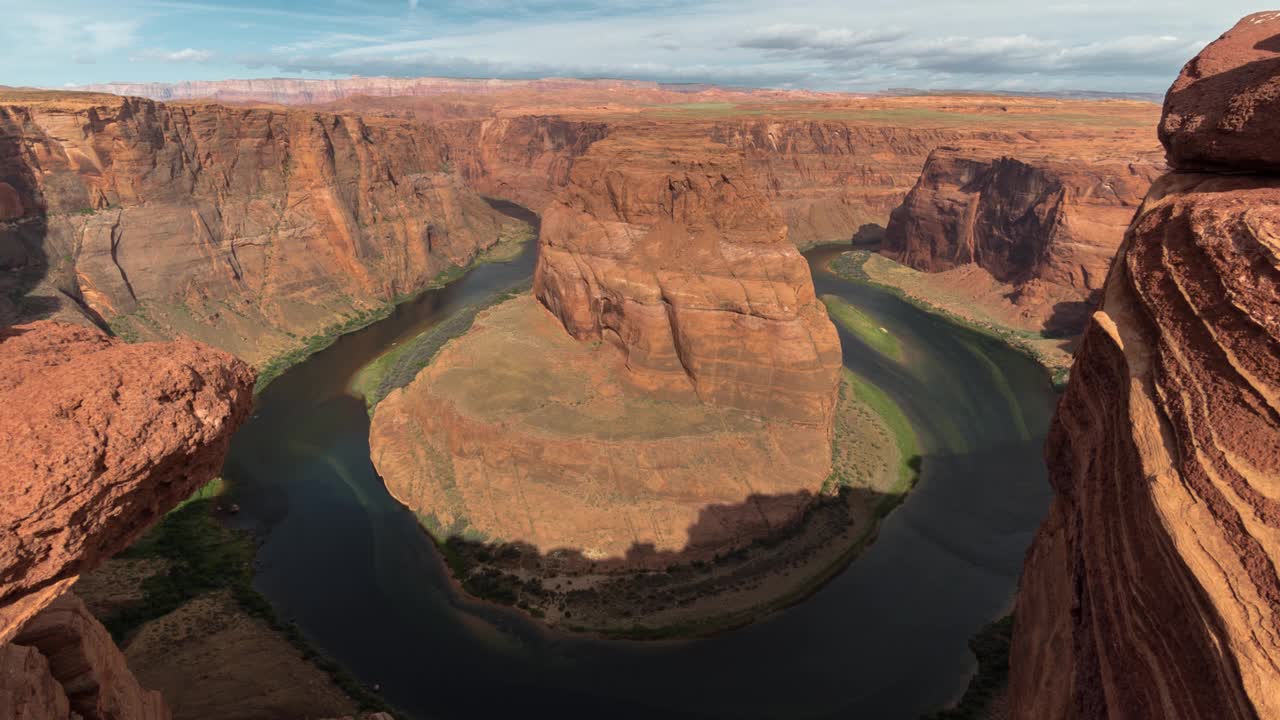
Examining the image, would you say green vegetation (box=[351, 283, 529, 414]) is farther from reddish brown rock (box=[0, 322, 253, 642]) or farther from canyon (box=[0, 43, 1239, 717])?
reddish brown rock (box=[0, 322, 253, 642])

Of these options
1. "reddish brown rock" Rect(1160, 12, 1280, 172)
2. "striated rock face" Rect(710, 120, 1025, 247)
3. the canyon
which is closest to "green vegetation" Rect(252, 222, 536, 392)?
the canyon

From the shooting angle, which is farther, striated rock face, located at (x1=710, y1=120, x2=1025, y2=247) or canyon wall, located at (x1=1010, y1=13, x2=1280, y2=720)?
striated rock face, located at (x1=710, y1=120, x2=1025, y2=247)

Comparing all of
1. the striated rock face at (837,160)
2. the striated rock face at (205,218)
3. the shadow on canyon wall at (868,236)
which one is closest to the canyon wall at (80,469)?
the striated rock face at (205,218)

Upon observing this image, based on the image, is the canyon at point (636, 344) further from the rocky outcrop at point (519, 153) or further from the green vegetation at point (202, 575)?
the rocky outcrop at point (519, 153)

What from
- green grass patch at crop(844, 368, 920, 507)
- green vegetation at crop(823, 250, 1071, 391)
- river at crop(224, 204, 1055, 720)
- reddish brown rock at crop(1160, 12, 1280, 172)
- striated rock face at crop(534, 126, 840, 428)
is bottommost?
river at crop(224, 204, 1055, 720)

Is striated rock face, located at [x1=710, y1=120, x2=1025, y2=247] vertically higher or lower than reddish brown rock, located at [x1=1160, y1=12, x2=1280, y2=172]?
higher

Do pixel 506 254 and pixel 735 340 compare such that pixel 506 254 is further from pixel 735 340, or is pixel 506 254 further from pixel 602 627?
pixel 602 627
